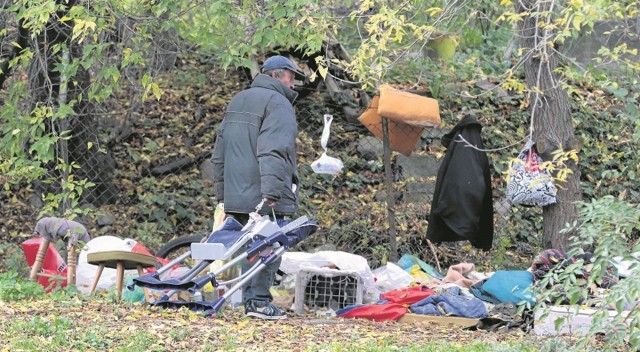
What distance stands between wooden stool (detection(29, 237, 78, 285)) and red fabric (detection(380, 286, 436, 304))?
2.48 m

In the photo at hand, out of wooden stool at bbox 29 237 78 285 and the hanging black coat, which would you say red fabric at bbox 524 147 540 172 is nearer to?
the hanging black coat

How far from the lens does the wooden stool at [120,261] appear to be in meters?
7.82

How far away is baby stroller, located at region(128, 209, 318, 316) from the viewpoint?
281 inches

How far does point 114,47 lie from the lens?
968 centimetres

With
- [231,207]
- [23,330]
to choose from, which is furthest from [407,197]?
[23,330]

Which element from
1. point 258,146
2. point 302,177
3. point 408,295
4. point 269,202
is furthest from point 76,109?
point 408,295

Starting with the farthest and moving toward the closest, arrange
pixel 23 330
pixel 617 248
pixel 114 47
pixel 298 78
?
pixel 298 78
pixel 114 47
pixel 23 330
pixel 617 248

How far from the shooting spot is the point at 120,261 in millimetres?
7969

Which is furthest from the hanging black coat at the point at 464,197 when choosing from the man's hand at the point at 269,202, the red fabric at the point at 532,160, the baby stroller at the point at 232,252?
the man's hand at the point at 269,202

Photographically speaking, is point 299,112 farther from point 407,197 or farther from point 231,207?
point 231,207

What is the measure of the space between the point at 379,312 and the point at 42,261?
276cm

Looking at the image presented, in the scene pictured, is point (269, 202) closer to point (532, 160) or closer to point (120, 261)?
point (120, 261)

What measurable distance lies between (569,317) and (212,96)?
25.4ft

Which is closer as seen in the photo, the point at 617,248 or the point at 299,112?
the point at 617,248
